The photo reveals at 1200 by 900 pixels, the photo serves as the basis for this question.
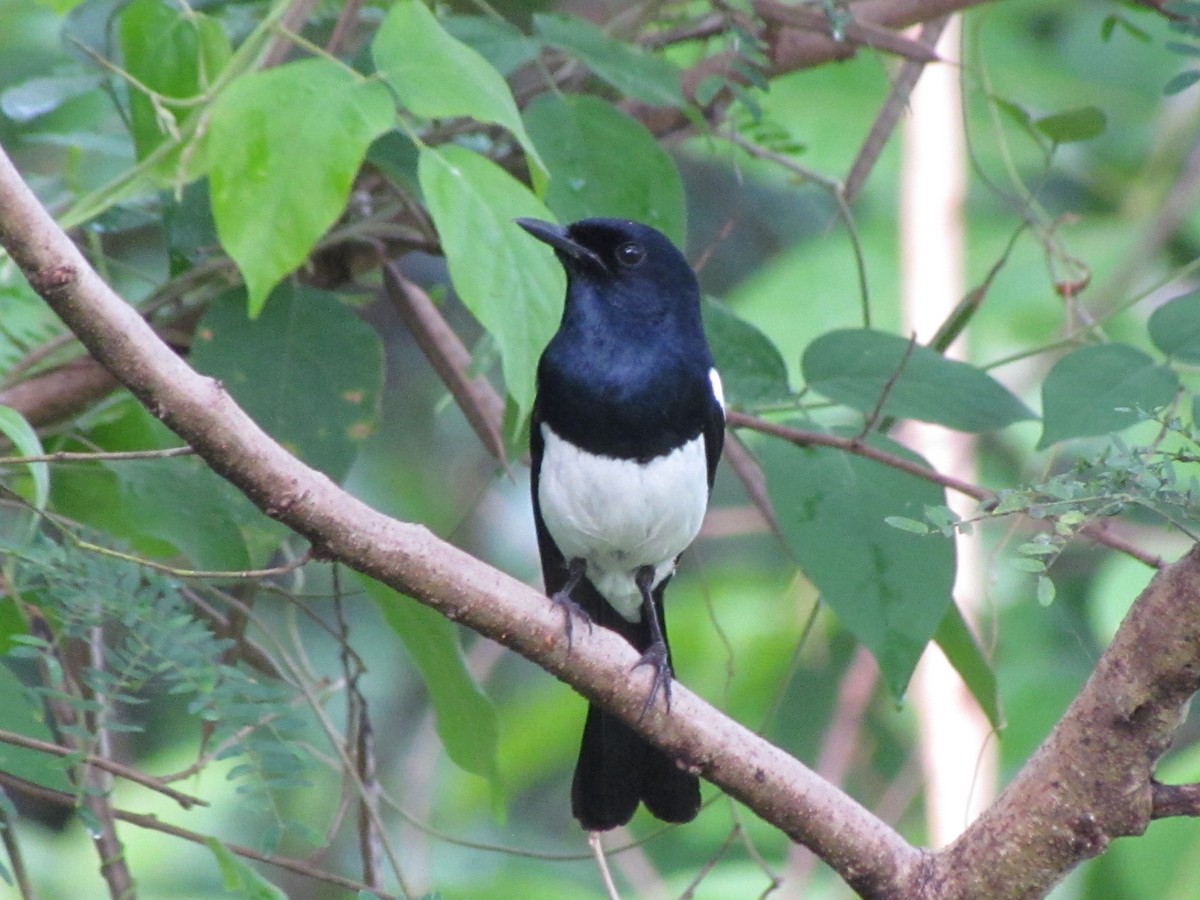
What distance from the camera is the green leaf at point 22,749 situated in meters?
1.88

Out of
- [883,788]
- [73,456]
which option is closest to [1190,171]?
[883,788]

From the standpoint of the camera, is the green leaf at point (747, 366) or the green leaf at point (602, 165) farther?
the green leaf at point (747, 366)

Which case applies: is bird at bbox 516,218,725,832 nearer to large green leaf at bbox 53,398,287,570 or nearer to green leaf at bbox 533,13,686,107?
green leaf at bbox 533,13,686,107

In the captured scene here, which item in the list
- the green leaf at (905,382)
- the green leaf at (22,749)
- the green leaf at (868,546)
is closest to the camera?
the green leaf at (22,749)

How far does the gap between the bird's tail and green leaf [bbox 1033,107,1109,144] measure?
1366 mm

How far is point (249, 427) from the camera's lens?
170cm

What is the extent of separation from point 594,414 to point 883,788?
3.13 m

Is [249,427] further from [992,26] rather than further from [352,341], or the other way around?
[992,26]

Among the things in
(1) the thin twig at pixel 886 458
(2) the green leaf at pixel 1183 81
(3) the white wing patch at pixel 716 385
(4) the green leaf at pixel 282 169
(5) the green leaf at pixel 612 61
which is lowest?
(3) the white wing patch at pixel 716 385

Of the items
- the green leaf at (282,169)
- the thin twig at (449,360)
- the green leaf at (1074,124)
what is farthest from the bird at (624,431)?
the green leaf at (282,169)

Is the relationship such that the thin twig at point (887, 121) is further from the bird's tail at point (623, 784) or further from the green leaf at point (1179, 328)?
the bird's tail at point (623, 784)

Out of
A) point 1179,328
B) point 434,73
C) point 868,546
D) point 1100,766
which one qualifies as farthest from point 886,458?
point 434,73

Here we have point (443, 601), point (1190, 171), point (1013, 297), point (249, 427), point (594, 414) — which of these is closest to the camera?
point (249, 427)

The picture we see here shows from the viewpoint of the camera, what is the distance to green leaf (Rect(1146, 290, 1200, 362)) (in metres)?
2.39
